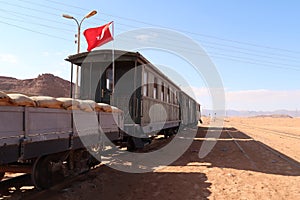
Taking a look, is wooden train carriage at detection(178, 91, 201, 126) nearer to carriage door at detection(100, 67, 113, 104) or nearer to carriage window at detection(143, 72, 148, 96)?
carriage window at detection(143, 72, 148, 96)

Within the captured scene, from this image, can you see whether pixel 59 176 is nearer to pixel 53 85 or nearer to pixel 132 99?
pixel 132 99

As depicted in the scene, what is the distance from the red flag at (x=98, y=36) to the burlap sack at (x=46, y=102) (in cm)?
869

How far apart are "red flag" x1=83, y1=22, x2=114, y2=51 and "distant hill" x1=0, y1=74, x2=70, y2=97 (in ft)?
160

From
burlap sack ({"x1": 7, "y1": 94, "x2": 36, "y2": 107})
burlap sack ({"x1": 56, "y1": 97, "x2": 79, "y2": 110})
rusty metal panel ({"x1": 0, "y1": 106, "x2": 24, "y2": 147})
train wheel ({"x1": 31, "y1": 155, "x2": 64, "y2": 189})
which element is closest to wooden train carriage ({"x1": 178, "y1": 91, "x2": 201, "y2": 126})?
train wheel ({"x1": 31, "y1": 155, "x2": 64, "y2": 189})

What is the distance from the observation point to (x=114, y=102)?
983cm

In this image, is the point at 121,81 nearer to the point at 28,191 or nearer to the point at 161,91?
the point at 161,91

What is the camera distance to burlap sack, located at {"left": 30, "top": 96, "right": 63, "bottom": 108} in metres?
4.20

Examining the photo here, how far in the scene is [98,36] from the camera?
1381cm

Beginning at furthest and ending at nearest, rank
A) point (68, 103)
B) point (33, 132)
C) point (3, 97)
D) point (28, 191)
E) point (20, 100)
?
point (28, 191)
point (68, 103)
point (33, 132)
point (20, 100)
point (3, 97)

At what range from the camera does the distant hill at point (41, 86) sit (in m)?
61.2

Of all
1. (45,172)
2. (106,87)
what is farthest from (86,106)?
(106,87)

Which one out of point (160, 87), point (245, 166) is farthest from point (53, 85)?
point (245, 166)

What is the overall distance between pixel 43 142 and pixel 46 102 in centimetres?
64

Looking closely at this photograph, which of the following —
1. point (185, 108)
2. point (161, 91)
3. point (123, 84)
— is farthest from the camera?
point (185, 108)
